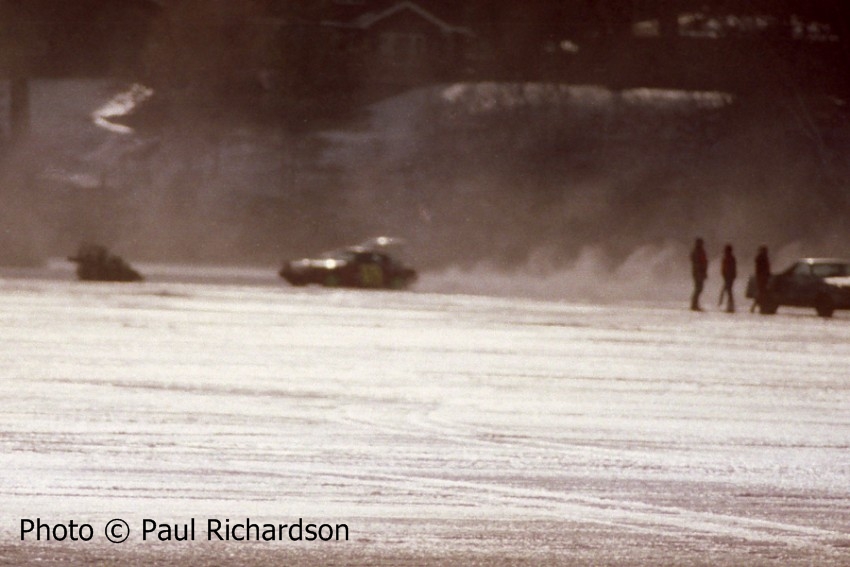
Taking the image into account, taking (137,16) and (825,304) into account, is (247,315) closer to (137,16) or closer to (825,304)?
(825,304)

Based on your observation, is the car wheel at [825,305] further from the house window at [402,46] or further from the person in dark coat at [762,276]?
the house window at [402,46]

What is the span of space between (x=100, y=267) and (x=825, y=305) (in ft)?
67.5

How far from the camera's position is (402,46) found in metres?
97.6

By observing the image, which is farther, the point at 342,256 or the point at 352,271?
the point at 342,256

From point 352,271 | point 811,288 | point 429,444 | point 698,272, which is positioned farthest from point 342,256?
point 429,444

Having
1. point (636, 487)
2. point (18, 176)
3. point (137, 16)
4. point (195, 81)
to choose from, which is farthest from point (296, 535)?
point (137, 16)

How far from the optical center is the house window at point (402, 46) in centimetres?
9700

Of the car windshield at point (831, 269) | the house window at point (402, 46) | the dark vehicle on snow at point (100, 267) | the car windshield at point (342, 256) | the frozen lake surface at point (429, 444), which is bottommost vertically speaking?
the frozen lake surface at point (429, 444)

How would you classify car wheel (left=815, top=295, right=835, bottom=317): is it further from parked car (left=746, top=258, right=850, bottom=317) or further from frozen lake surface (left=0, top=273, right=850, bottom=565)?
frozen lake surface (left=0, top=273, right=850, bottom=565)

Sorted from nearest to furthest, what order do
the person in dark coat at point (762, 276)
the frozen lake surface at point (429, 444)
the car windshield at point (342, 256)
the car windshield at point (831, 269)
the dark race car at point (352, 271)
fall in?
the frozen lake surface at point (429, 444) < the person in dark coat at point (762, 276) < the car windshield at point (831, 269) < the dark race car at point (352, 271) < the car windshield at point (342, 256)

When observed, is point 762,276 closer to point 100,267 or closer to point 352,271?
point 352,271

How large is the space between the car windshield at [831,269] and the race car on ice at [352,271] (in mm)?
15128

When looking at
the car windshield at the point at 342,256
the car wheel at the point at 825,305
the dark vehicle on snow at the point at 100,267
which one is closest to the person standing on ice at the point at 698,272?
the car wheel at the point at 825,305

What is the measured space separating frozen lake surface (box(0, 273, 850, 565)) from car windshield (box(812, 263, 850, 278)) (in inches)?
620
